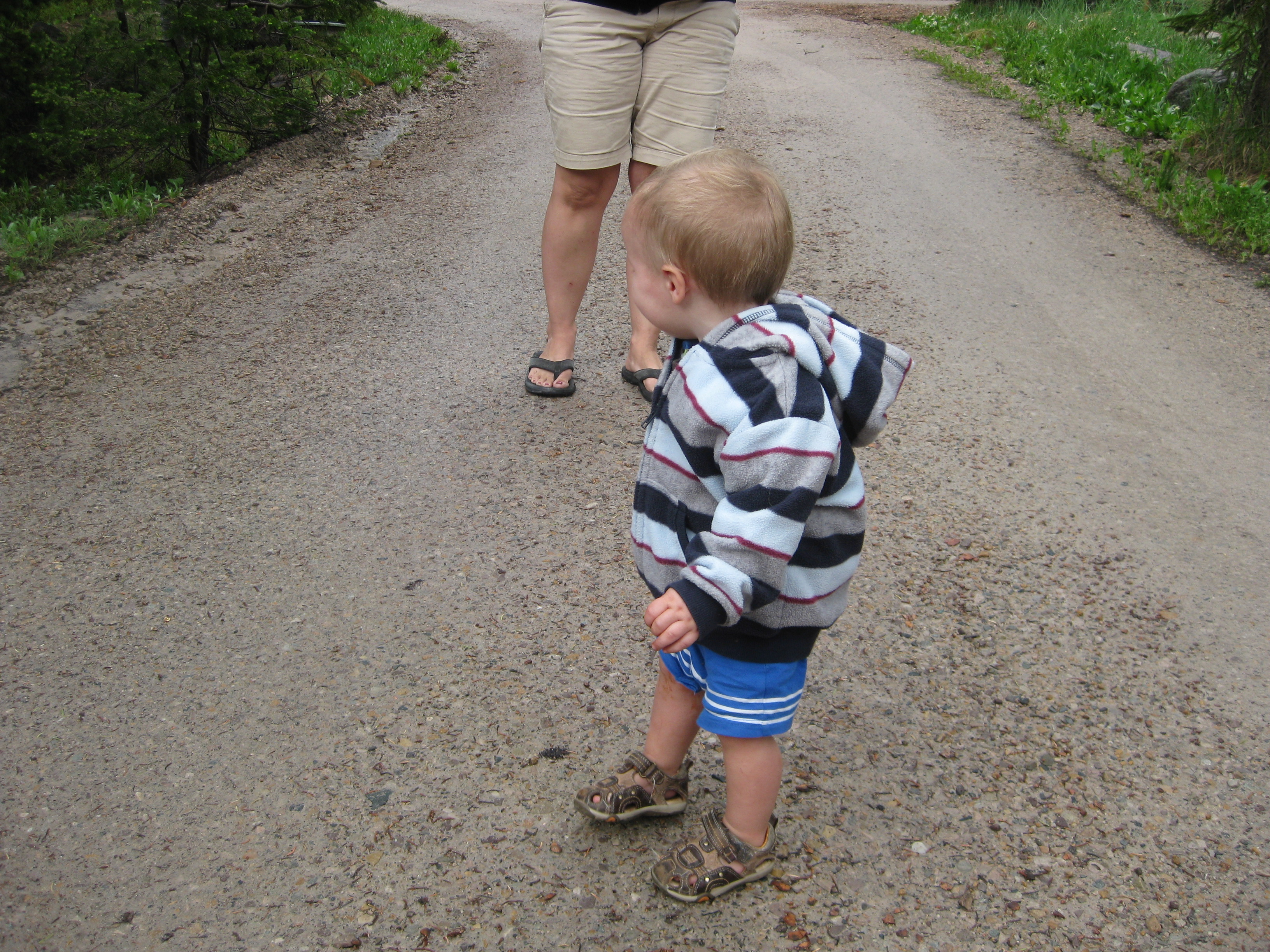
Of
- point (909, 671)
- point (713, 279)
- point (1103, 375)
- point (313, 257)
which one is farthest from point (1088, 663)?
point (313, 257)

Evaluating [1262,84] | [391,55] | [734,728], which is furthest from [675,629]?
[391,55]

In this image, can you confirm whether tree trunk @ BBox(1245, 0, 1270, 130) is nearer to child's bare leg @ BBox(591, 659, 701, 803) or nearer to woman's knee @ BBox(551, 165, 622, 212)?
woman's knee @ BBox(551, 165, 622, 212)

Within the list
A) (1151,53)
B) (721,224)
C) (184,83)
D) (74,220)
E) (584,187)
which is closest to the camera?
(721,224)

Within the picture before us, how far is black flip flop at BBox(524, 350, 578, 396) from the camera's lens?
3547mm

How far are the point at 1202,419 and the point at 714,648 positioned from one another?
265cm

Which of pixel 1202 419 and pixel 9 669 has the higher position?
pixel 1202 419

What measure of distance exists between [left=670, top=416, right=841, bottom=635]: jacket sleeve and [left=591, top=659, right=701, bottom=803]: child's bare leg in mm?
429

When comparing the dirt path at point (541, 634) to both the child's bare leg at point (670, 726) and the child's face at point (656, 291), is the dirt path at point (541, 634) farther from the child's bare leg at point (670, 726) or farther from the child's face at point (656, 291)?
the child's face at point (656, 291)

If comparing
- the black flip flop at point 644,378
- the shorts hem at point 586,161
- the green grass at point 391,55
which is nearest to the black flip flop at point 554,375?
the black flip flop at point 644,378

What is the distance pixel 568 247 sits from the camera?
350cm

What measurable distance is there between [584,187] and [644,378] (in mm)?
700

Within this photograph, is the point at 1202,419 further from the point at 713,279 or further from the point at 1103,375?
the point at 713,279

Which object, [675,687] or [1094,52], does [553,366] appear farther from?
[1094,52]

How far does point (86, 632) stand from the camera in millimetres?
2414
